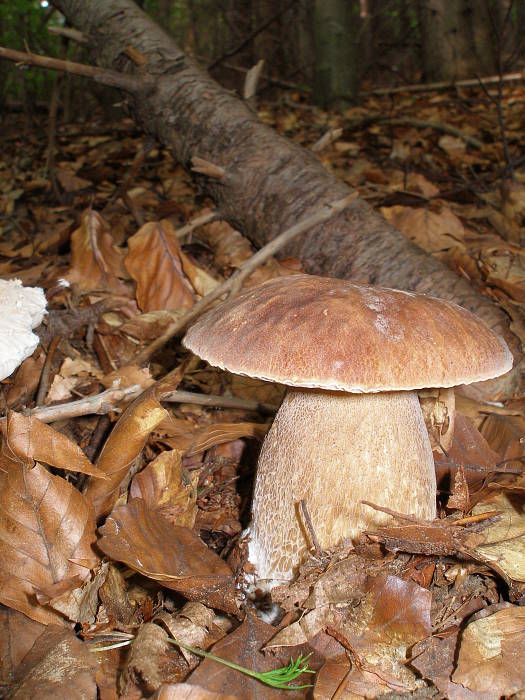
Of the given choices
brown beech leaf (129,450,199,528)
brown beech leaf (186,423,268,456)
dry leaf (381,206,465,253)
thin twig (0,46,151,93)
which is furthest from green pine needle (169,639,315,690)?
thin twig (0,46,151,93)

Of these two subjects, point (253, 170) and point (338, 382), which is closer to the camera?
A: point (338, 382)

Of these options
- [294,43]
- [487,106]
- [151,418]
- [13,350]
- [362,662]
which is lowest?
[362,662]

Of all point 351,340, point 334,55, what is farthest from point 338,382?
point 334,55

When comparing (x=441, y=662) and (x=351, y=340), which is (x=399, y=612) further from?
(x=351, y=340)

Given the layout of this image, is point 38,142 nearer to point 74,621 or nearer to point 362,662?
point 74,621

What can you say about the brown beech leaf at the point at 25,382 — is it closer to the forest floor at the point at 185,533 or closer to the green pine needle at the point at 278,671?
the forest floor at the point at 185,533

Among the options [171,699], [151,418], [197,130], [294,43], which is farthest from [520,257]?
[294,43]
